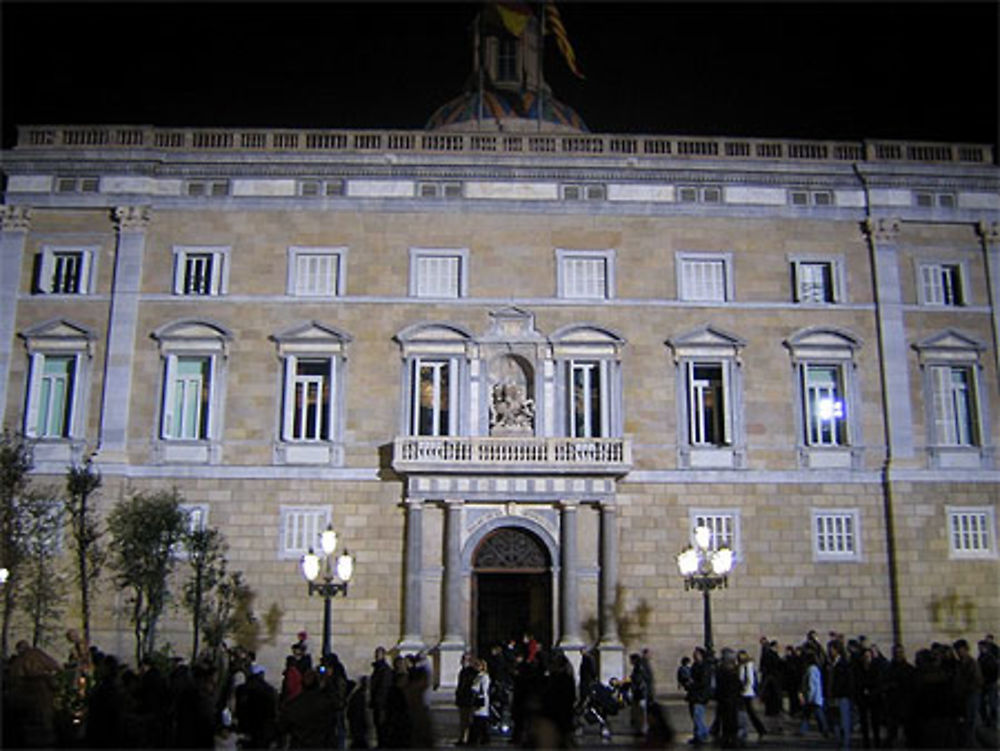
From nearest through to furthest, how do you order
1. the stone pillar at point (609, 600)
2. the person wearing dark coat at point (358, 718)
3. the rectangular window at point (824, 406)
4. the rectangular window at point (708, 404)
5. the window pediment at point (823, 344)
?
the person wearing dark coat at point (358, 718), the stone pillar at point (609, 600), the rectangular window at point (708, 404), the rectangular window at point (824, 406), the window pediment at point (823, 344)

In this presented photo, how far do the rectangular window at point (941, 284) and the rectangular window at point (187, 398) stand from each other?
69.9 feet

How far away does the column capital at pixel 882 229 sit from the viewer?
32.4 metres

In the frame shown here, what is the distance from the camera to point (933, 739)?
13555 millimetres

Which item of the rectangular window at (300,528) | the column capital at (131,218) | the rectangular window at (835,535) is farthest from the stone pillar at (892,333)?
the column capital at (131,218)

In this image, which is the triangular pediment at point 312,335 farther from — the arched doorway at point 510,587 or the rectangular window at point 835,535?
the rectangular window at point 835,535

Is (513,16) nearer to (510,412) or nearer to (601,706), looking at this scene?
(510,412)

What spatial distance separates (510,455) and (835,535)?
952 cm

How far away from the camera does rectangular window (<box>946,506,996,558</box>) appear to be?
99.6 feet

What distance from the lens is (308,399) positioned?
30.8 meters

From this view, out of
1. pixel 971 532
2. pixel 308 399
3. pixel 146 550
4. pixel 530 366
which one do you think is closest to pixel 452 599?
pixel 530 366

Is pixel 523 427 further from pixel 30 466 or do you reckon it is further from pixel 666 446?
pixel 30 466

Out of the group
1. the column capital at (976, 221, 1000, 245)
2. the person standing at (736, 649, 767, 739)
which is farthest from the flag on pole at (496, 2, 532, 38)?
the person standing at (736, 649, 767, 739)

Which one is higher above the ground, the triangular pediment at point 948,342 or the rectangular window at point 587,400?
the triangular pediment at point 948,342

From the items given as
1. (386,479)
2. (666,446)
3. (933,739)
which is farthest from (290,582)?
(933,739)
